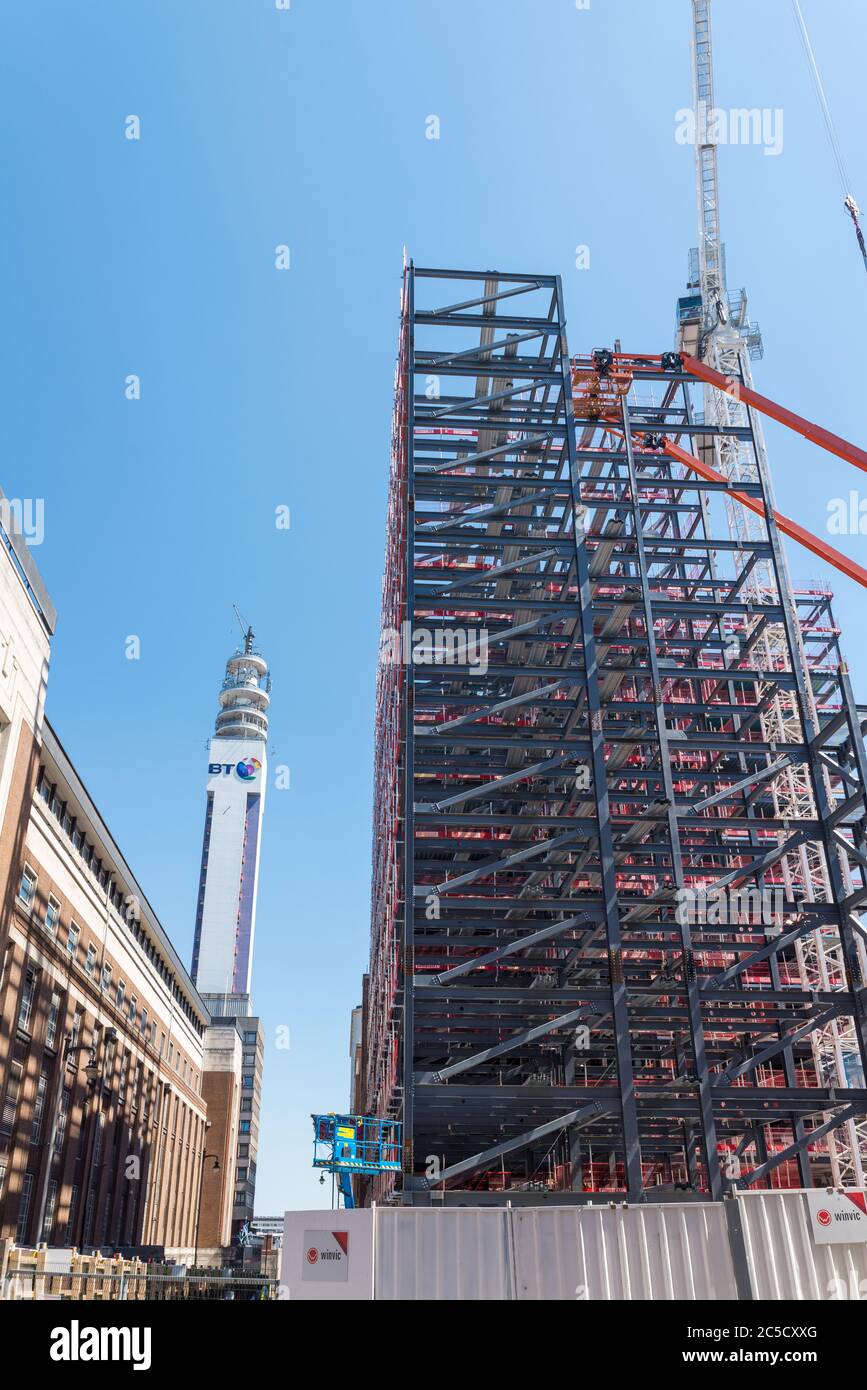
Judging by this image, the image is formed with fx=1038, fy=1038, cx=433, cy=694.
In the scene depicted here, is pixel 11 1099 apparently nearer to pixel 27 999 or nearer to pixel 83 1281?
pixel 27 999

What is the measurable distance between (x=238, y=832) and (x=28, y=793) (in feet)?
361

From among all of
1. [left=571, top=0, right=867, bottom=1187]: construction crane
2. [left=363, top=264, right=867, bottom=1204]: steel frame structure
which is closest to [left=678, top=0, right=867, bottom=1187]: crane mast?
[left=571, top=0, right=867, bottom=1187]: construction crane

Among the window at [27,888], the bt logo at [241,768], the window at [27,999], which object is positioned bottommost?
the window at [27,999]

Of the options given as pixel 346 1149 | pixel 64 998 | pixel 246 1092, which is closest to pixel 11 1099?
pixel 64 998

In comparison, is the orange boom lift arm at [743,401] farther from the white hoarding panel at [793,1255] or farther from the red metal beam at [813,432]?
the white hoarding panel at [793,1255]

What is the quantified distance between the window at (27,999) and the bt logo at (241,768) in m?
111

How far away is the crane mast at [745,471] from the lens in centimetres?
4712

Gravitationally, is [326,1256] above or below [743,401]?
below

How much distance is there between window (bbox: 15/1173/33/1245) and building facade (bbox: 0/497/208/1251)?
0.09 meters

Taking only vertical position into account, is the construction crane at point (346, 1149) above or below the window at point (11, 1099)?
Answer: below

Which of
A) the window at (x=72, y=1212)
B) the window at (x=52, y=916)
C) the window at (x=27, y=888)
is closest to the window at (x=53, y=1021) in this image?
the window at (x=52, y=916)

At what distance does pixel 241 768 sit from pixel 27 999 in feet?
372

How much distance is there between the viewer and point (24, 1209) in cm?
3759

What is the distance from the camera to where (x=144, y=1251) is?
51.1m
